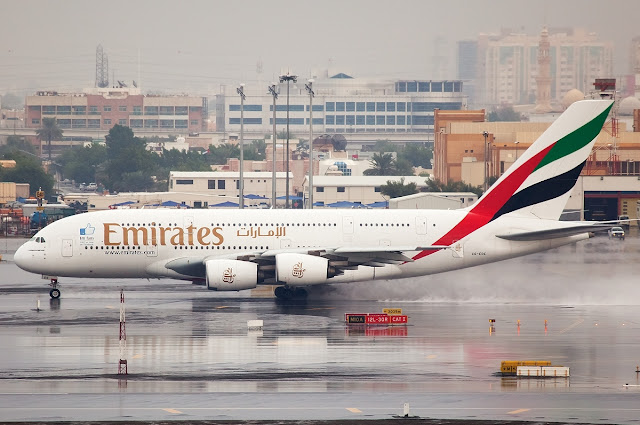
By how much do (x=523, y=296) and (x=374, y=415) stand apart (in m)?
27.8

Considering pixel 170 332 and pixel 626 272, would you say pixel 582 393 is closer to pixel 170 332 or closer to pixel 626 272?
pixel 170 332

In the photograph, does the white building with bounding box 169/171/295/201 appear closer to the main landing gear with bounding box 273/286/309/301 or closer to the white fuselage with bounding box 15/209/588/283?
the white fuselage with bounding box 15/209/588/283

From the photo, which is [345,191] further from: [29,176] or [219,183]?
[29,176]

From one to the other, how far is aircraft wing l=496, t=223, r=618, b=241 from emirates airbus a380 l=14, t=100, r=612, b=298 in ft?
0.31

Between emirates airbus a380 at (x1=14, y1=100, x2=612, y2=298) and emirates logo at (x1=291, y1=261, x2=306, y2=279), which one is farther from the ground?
emirates airbus a380 at (x1=14, y1=100, x2=612, y2=298)

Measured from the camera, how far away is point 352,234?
176 ft

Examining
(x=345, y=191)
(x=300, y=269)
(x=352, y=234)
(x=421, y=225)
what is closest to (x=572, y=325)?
(x=421, y=225)

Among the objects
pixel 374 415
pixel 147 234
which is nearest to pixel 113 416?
pixel 374 415

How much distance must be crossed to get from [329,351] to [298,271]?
12780 mm

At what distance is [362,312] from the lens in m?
48.6

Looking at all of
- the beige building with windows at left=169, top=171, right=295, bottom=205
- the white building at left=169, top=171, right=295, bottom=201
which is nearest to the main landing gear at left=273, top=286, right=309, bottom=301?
the beige building with windows at left=169, top=171, right=295, bottom=205

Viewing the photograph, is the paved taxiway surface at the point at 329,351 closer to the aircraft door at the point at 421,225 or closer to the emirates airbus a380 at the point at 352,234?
the emirates airbus a380 at the point at 352,234

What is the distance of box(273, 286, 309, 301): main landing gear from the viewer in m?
53.0

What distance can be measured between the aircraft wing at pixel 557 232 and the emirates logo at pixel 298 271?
32.7 feet
